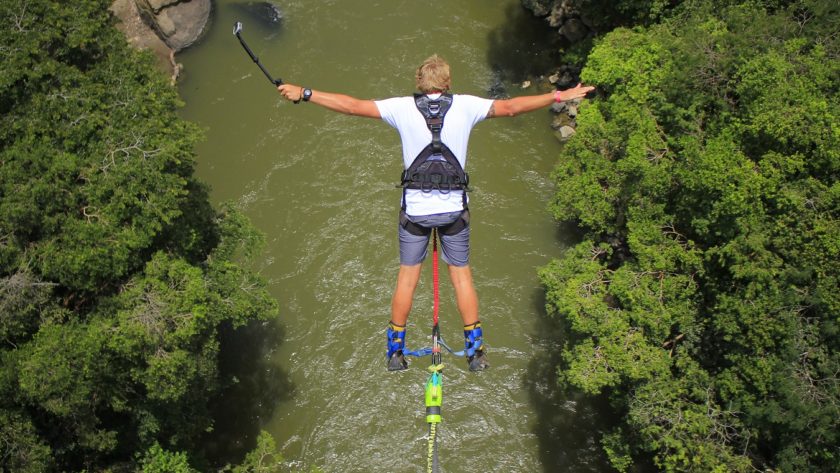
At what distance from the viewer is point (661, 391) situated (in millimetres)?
14258

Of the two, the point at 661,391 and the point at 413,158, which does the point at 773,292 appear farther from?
the point at 413,158

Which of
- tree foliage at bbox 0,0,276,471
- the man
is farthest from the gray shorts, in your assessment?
tree foliage at bbox 0,0,276,471

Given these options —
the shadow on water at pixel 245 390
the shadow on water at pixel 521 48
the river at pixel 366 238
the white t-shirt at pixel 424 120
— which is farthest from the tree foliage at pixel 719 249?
the shadow on water at pixel 521 48

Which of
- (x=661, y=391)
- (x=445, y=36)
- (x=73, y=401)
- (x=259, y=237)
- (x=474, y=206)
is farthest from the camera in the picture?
(x=445, y=36)

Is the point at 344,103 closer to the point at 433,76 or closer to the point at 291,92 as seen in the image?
the point at 291,92

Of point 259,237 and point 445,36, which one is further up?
point 445,36

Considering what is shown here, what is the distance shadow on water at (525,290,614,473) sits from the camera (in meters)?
17.5

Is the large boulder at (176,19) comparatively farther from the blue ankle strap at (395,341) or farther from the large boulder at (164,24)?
the blue ankle strap at (395,341)

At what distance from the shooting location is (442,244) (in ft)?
30.1

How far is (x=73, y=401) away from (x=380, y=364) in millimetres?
7592

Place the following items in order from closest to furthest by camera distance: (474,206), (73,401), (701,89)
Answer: (73,401) < (701,89) < (474,206)

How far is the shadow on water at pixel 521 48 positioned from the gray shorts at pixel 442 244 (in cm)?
1557

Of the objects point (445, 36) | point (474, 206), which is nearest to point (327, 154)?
point (474, 206)

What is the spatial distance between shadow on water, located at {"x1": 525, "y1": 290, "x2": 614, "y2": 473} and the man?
8961mm
